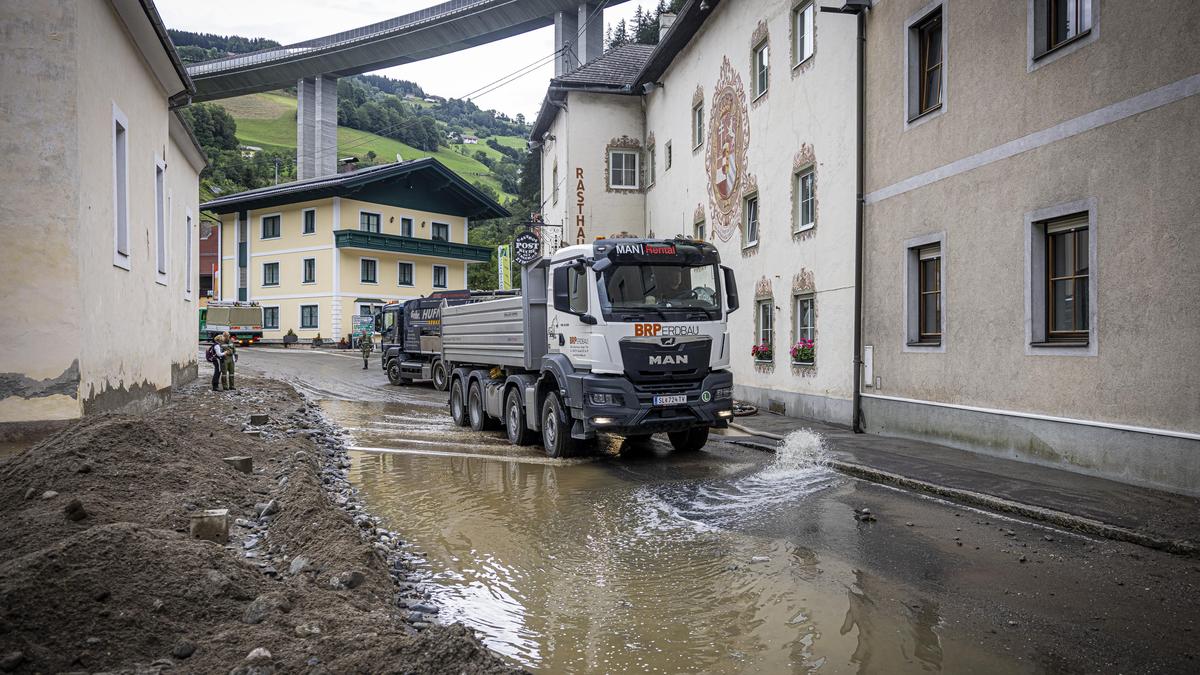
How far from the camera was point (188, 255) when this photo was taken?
20.0 meters

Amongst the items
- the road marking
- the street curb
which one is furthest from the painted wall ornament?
the street curb

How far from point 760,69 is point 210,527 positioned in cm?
1593

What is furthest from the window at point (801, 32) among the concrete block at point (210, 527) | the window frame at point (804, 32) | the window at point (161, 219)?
the concrete block at point (210, 527)

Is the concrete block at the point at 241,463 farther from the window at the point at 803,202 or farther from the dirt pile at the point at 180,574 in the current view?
the window at the point at 803,202

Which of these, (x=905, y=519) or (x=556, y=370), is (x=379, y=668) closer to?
(x=905, y=519)

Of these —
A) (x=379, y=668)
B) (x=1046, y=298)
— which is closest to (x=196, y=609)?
(x=379, y=668)

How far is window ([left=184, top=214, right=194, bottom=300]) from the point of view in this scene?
1911cm

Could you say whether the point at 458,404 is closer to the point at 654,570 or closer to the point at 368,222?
the point at 654,570

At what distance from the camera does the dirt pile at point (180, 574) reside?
12.0ft

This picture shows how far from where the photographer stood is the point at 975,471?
366 inches

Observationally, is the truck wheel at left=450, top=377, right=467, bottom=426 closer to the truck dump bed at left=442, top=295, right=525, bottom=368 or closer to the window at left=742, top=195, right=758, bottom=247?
the truck dump bed at left=442, top=295, right=525, bottom=368

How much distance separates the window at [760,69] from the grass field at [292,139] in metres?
82.5

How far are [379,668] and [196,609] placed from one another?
1.22 m

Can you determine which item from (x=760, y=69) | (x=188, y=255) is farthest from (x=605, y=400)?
(x=188, y=255)
